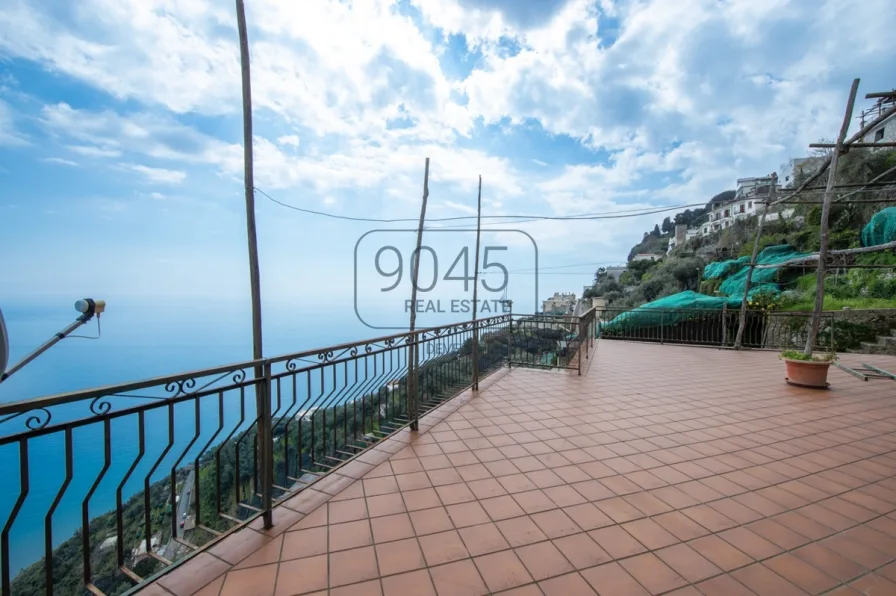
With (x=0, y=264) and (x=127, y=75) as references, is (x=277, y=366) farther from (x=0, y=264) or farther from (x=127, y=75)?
(x=127, y=75)

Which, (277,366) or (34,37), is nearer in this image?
(277,366)

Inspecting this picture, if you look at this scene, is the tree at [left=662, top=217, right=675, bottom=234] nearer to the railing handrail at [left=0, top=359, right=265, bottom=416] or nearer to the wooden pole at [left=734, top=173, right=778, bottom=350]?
the wooden pole at [left=734, top=173, right=778, bottom=350]

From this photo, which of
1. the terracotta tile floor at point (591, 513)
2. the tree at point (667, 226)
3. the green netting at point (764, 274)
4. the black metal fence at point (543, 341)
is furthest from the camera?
the tree at point (667, 226)

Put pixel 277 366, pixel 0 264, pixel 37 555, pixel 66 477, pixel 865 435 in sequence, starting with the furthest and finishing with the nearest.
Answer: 1. pixel 0 264
2. pixel 865 435
3. pixel 277 366
4. pixel 37 555
5. pixel 66 477

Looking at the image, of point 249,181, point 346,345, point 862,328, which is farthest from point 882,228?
point 249,181

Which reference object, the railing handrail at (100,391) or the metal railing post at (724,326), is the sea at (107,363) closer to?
the railing handrail at (100,391)

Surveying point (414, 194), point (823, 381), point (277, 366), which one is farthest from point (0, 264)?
point (823, 381)

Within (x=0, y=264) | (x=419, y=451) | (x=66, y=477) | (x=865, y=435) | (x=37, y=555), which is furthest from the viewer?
(x=0, y=264)

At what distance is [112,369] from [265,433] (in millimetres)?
4709

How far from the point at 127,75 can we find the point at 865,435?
8817 mm

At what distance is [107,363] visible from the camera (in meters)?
4.71

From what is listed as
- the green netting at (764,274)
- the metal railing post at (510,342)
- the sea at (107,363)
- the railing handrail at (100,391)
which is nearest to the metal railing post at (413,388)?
the sea at (107,363)

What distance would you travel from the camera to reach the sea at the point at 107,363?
1198mm

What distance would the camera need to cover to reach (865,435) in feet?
10.1
